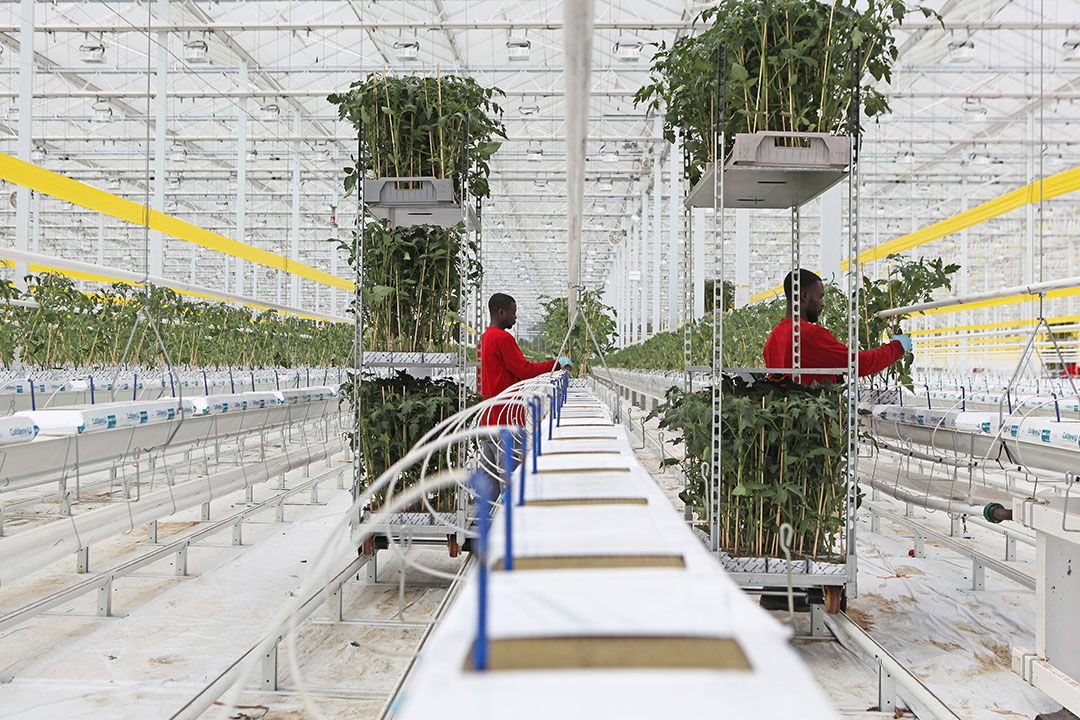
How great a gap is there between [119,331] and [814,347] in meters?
7.34

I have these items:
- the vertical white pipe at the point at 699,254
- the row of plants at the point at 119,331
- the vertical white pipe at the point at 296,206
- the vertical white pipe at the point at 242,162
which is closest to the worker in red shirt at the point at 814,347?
the row of plants at the point at 119,331

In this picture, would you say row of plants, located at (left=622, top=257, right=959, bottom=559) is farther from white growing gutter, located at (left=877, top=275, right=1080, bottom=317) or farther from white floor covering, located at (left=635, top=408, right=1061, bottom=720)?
white growing gutter, located at (left=877, top=275, right=1080, bottom=317)

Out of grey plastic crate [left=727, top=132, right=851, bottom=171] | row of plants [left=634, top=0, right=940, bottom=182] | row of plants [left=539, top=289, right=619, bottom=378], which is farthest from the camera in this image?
row of plants [left=539, top=289, right=619, bottom=378]

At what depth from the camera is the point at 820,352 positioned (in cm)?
372

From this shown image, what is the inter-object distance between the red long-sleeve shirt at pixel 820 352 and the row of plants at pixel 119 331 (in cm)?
466

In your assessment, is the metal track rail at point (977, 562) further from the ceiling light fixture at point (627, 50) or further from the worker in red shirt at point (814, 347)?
the ceiling light fixture at point (627, 50)

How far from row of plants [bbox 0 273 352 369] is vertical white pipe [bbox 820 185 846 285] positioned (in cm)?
531

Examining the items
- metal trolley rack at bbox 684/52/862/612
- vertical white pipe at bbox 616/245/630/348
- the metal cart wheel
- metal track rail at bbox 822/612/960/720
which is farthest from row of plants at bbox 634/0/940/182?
vertical white pipe at bbox 616/245/630/348

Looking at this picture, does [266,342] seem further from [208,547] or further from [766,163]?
[766,163]

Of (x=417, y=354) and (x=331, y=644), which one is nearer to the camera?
(x=331, y=644)

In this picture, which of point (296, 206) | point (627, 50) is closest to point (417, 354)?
point (627, 50)

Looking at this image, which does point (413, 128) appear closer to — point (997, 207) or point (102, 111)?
point (997, 207)

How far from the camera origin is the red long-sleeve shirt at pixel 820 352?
348 centimetres

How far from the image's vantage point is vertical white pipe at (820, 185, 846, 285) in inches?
229
